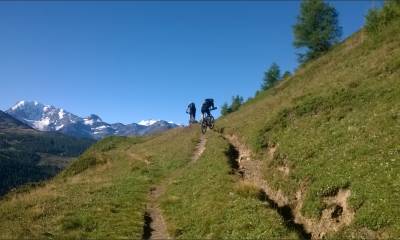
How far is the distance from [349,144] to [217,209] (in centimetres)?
832

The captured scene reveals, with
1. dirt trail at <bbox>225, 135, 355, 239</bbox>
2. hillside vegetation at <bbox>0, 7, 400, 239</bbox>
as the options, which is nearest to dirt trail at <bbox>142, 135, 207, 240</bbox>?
hillside vegetation at <bbox>0, 7, 400, 239</bbox>

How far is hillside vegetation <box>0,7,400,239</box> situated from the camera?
1883cm

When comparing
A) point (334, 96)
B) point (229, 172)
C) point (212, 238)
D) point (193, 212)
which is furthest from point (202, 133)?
point (212, 238)

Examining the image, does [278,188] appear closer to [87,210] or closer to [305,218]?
[305,218]

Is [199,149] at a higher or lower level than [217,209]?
higher

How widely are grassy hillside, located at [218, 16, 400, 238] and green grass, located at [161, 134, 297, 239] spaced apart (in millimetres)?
2153

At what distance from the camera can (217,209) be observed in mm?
22203

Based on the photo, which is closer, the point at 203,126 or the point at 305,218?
the point at 305,218

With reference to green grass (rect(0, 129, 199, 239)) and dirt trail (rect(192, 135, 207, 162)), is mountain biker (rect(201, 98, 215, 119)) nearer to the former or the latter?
dirt trail (rect(192, 135, 207, 162))

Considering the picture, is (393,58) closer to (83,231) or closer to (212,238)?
(212,238)

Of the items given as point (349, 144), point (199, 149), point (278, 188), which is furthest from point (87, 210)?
A: point (199, 149)

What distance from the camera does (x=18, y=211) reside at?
2475 cm

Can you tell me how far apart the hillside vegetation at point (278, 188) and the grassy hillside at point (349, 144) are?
0.21ft

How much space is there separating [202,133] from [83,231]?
38.0 m
